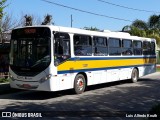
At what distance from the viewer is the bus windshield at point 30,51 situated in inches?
545

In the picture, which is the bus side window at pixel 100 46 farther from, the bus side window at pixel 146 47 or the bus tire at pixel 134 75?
the bus side window at pixel 146 47

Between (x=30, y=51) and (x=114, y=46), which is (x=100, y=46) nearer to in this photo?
(x=114, y=46)

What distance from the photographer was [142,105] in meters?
12.6

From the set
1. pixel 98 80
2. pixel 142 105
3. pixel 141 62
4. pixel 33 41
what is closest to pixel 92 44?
pixel 98 80

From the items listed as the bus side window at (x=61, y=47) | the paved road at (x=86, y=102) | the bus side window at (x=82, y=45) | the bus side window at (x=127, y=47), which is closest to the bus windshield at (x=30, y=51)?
the bus side window at (x=61, y=47)

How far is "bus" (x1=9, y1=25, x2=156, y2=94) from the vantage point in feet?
45.2

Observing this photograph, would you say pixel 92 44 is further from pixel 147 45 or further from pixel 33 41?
pixel 147 45

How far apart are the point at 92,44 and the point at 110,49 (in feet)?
6.31

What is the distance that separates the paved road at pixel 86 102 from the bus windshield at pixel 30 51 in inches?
49.4

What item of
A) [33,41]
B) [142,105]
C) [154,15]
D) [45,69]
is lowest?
[142,105]

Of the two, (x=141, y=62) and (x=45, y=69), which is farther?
(x=141, y=62)

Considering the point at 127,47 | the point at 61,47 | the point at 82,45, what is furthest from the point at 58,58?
the point at 127,47

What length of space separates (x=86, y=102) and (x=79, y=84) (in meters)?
2.45

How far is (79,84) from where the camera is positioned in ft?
50.9
